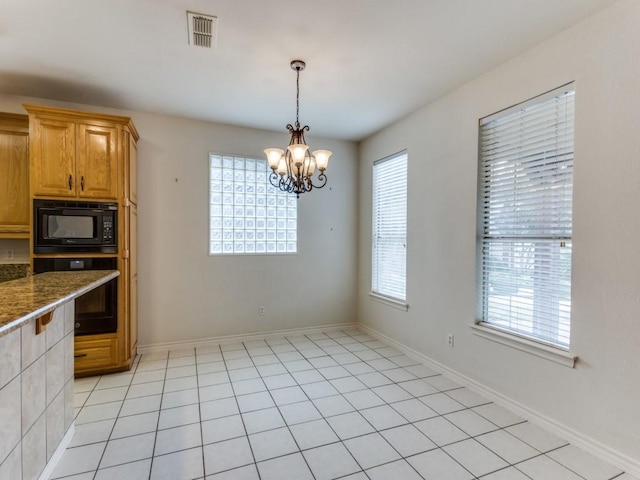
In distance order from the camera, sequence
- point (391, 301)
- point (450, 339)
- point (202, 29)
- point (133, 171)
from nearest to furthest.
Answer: point (202, 29) → point (450, 339) → point (133, 171) → point (391, 301)

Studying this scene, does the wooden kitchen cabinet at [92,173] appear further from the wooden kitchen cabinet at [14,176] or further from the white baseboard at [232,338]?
the white baseboard at [232,338]

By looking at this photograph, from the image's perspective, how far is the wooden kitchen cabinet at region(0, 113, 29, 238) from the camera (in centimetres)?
302

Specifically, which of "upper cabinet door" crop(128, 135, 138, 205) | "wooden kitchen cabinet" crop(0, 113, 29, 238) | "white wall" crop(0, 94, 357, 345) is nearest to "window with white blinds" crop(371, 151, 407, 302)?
"white wall" crop(0, 94, 357, 345)

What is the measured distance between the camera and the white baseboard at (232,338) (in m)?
3.82

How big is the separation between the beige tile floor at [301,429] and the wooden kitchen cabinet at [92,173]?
26 centimetres

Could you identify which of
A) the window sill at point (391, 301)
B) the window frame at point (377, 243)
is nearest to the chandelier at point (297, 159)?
the window frame at point (377, 243)

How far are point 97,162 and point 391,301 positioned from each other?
11.2 feet

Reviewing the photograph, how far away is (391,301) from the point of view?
13.3 ft

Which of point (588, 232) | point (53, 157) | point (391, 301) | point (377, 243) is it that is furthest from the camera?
point (377, 243)

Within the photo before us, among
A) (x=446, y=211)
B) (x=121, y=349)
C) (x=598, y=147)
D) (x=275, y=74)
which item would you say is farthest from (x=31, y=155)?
(x=598, y=147)

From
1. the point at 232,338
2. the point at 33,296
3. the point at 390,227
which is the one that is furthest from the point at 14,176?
the point at 390,227

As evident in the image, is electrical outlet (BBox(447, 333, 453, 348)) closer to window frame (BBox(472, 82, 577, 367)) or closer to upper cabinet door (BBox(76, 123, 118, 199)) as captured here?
window frame (BBox(472, 82, 577, 367))

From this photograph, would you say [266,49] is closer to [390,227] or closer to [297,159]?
[297,159]

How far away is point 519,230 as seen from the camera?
255 cm
